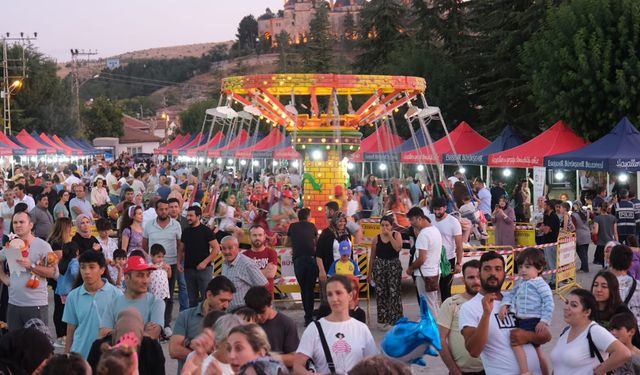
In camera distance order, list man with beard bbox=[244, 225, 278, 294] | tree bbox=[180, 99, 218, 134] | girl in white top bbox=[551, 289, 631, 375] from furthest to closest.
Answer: tree bbox=[180, 99, 218, 134] < man with beard bbox=[244, 225, 278, 294] < girl in white top bbox=[551, 289, 631, 375]

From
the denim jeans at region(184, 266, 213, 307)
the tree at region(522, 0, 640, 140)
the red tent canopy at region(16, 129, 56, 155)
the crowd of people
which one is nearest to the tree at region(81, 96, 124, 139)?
the red tent canopy at region(16, 129, 56, 155)

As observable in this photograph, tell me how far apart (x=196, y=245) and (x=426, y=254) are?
2872mm

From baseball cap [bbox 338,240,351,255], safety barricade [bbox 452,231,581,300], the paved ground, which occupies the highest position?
baseball cap [bbox 338,240,351,255]

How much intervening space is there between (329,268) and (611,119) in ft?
73.9

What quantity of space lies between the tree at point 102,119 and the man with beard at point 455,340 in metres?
107

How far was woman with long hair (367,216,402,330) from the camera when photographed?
12.5 metres

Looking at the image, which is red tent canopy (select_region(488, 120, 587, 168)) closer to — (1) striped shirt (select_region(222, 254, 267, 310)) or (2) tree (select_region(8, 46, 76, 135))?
(1) striped shirt (select_region(222, 254, 267, 310))

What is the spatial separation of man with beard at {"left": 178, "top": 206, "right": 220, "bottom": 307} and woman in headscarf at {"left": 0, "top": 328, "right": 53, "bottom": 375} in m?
6.27

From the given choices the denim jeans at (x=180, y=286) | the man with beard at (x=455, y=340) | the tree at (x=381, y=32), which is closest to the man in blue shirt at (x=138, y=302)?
the man with beard at (x=455, y=340)

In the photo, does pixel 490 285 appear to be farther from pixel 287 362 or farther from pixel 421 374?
pixel 421 374

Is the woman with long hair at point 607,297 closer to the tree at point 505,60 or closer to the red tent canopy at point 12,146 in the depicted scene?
the tree at point 505,60

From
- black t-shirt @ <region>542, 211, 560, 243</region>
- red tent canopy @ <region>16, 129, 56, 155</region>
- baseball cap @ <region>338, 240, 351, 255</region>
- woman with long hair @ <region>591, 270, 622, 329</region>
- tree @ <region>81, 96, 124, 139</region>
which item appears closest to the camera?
woman with long hair @ <region>591, 270, 622, 329</region>

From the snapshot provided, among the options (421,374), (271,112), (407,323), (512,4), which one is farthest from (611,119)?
(407,323)

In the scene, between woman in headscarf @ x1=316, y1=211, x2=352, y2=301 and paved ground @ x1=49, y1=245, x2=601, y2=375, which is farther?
woman in headscarf @ x1=316, y1=211, x2=352, y2=301
